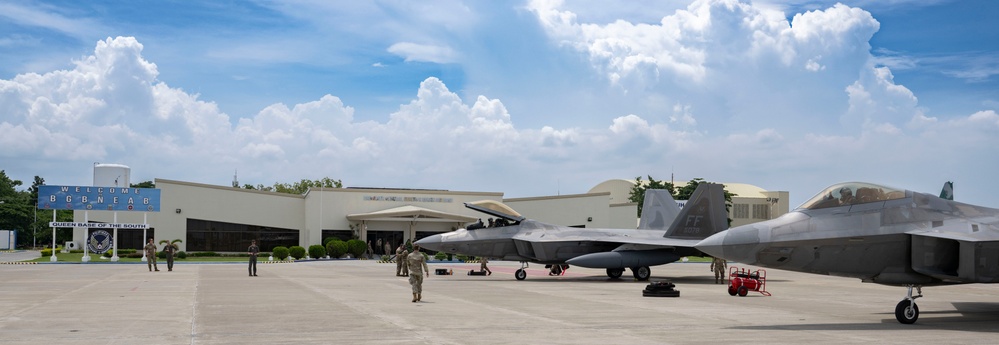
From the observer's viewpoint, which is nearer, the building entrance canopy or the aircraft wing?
the aircraft wing

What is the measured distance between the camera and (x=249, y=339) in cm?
1171

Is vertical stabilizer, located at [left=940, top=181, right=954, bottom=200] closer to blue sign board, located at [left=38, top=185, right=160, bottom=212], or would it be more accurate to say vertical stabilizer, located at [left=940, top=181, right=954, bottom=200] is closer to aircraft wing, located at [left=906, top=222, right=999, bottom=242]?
aircraft wing, located at [left=906, top=222, right=999, bottom=242]

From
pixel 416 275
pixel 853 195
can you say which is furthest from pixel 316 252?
pixel 853 195

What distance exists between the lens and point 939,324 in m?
14.2

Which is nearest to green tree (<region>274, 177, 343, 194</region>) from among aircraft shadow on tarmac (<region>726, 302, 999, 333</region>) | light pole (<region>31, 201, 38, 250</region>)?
light pole (<region>31, 201, 38, 250</region>)

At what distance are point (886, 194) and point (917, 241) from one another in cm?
95

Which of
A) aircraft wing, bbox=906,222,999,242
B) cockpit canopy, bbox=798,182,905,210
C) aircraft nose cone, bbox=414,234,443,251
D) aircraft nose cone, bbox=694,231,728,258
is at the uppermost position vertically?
cockpit canopy, bbox=798,182,905,210

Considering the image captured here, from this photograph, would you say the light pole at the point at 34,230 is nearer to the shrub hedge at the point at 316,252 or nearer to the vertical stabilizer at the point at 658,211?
the shrub hedge at the point at 316,252

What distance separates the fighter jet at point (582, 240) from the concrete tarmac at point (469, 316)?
4.43 metres

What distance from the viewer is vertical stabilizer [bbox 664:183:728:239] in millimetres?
29953

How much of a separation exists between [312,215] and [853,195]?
52.2 metres

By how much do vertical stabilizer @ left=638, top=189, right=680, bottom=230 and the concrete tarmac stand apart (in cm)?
1113

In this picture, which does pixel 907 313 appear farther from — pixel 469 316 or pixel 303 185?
pixel 303 185

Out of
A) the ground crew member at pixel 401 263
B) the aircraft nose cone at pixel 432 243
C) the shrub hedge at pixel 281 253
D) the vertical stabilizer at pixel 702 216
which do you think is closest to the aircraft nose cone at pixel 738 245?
the vertical stabilizer at pixel 702 216
